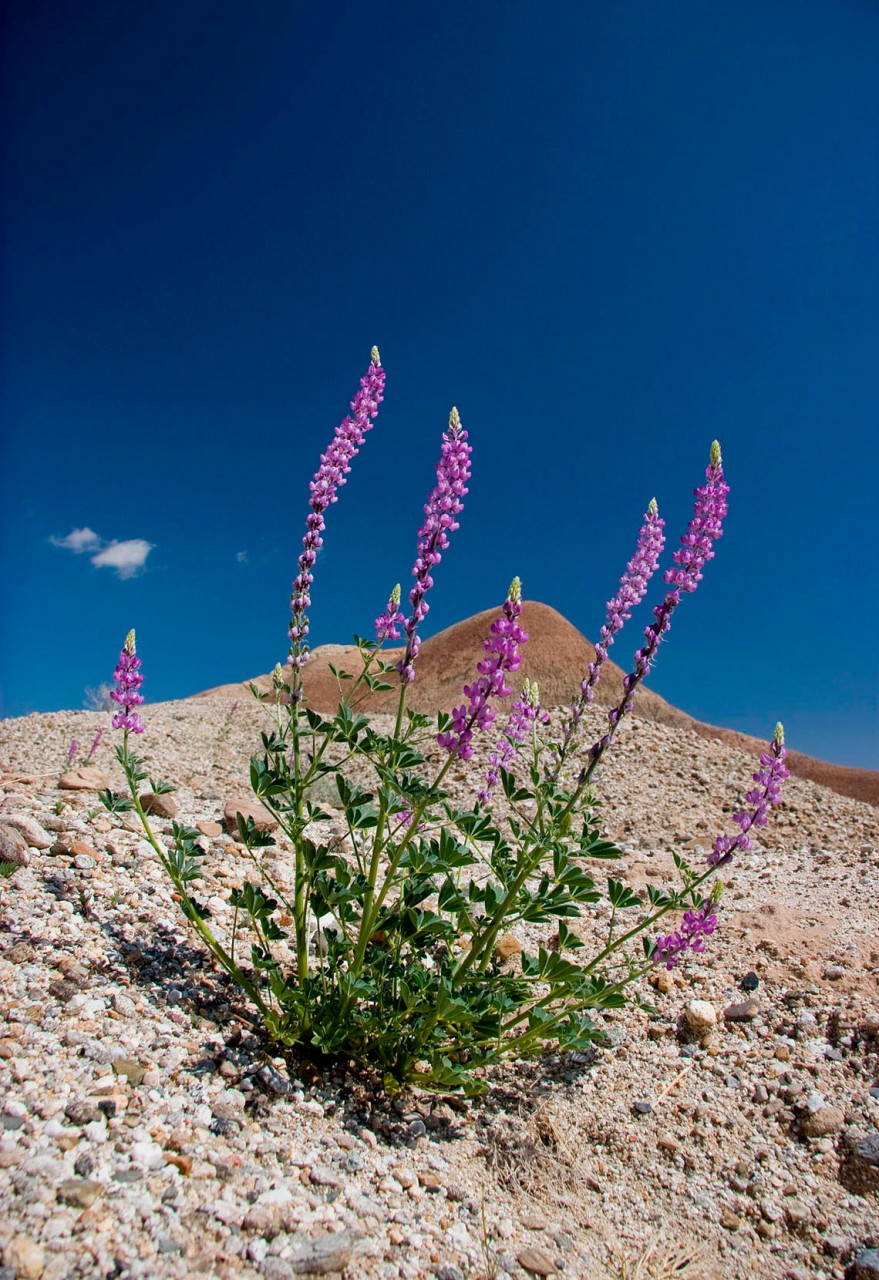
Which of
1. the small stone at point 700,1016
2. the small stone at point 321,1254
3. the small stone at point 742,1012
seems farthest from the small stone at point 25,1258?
the small stone at point 742,1012

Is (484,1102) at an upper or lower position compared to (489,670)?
lower

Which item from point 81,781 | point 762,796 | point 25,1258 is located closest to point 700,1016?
point 762,796

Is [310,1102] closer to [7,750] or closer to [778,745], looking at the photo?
[778,745]

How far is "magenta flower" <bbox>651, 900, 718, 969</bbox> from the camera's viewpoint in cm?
416

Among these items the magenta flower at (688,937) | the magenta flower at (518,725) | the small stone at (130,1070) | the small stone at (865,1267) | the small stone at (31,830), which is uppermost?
the magenta flower at (518,725)

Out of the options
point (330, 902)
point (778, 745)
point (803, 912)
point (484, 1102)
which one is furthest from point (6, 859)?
point (803, 912)

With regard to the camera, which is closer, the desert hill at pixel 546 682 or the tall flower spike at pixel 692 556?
the tall flower spike at pixel 692 556

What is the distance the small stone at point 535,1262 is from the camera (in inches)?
115

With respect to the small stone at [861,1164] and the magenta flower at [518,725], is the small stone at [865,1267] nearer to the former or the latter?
the small stone at [861,1164]

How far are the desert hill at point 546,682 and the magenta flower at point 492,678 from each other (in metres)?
16.9

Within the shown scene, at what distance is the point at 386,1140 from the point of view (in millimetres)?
3576

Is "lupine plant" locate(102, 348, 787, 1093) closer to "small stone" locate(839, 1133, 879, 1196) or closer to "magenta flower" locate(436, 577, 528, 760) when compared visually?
"magenta flower" locate(436, 577, 528, 760)

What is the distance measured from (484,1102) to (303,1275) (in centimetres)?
170

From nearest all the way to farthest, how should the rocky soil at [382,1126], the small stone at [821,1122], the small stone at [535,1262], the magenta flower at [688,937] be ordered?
the rocky soil at [382,1126]
the small stone at [535,1262]
the small stone at [821,1122]
the magenta flower at [688,937]
